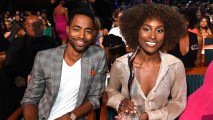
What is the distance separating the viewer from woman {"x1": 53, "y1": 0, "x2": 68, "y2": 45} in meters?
6.20

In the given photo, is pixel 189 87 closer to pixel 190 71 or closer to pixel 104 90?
pixel 190 71

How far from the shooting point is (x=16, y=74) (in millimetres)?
3916

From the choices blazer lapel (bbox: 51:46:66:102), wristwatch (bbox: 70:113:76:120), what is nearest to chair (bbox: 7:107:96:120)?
wristwatch (bbox: 70:113:76:120)

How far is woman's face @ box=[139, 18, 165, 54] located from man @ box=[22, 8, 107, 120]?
435 millimetres

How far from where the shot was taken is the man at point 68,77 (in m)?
2.73

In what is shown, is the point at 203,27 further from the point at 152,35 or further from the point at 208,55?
the point at 152,35

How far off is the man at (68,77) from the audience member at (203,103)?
0.79 m

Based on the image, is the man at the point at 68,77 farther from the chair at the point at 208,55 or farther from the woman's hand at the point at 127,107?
the chair at the point at 208,55

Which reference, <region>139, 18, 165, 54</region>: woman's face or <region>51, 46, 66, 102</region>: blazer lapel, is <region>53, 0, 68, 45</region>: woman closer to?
<region>51, 46, 66, 102</region>: blazer lapel

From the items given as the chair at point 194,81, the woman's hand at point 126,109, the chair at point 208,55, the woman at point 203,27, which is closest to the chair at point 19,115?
the woman's hand at point 126,109

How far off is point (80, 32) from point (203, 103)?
3.54 feet

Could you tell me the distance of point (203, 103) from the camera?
2.26m

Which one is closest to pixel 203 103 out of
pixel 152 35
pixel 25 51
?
pixel 152 35

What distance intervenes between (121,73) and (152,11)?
0.53 m
